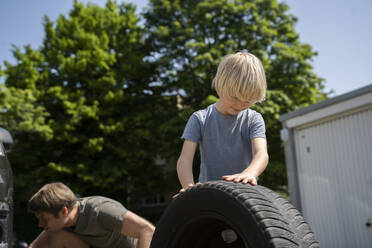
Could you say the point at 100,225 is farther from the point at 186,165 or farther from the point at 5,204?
the point at 186,165

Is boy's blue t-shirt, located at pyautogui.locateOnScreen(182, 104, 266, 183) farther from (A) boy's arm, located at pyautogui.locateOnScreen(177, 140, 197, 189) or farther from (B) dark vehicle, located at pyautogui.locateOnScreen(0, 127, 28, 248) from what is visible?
(B) dark vehicle, located at pyautogui.locateOnScreen(0, 127, 28, 248)

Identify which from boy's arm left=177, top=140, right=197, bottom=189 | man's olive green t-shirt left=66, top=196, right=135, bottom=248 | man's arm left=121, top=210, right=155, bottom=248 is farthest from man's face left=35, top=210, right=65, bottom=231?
boy's arm left=177, top=140, right=197, bottom=189

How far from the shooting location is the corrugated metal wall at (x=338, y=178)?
27.7 feet

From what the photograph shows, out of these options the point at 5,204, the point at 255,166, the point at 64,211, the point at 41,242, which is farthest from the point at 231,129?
the point at 41,242

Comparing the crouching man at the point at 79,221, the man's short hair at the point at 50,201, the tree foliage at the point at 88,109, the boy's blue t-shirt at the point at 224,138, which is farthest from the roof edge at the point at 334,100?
the man's short hair at the point at 50,201

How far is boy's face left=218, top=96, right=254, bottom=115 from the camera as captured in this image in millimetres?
1798

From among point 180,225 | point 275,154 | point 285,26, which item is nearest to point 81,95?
point 275,154

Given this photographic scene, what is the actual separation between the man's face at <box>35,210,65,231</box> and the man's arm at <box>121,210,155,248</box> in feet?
1.39

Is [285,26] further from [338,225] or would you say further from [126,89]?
[338,225]

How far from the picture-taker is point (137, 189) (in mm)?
16453

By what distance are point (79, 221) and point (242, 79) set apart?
1.53 m

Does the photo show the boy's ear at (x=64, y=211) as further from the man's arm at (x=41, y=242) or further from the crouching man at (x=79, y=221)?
the man's arm at (x=41, y=242)

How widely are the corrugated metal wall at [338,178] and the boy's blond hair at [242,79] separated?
7606mm

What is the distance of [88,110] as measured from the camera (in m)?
14.9
